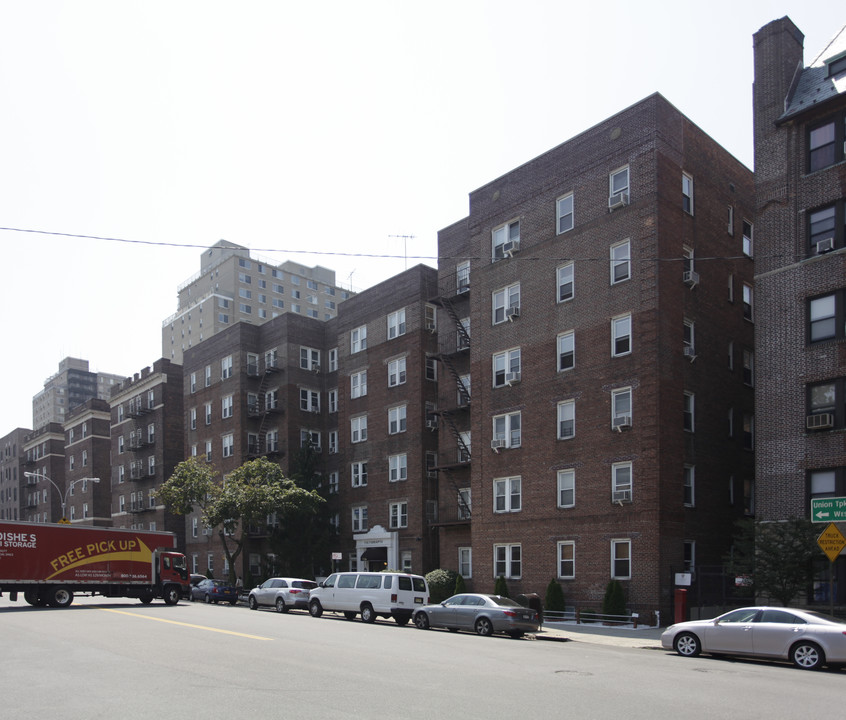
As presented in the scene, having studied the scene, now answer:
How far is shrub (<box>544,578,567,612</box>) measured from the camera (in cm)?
3181

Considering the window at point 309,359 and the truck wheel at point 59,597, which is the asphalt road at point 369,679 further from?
the window at point 309,359

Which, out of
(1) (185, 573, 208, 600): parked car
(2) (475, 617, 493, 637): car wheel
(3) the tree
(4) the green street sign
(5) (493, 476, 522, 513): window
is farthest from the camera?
(1) (185, 573, 208, 600): parked car

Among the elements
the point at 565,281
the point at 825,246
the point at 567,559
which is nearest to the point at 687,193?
the point at 565,281

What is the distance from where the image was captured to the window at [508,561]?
1371 inches

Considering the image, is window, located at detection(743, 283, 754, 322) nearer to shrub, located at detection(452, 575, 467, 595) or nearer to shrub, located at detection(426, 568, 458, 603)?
shrub, located at detection(452, 575, 467, 595)

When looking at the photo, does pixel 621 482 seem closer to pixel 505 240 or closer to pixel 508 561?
pixel 508 561

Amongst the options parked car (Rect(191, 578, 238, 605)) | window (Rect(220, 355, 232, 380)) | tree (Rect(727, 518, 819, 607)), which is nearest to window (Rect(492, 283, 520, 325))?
tree (Rect(727, 518, 819, 607))

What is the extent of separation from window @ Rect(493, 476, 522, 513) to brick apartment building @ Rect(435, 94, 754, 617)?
69mm

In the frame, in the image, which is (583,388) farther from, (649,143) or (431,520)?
(431,520)

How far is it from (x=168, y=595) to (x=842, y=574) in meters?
27.3

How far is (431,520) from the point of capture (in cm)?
4456

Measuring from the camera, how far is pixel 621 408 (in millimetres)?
31672

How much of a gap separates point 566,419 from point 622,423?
289 centimetres

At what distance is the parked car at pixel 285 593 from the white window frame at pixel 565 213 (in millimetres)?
18230
